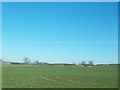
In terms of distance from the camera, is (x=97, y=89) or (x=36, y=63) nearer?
(x=97, y=89)

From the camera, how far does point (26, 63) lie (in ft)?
385

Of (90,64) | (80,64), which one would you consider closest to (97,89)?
(90,64)

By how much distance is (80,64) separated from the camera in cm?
11969

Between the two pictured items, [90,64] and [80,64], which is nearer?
[90,64]

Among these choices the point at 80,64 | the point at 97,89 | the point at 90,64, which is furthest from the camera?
the point at 80,64

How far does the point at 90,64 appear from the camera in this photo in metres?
112

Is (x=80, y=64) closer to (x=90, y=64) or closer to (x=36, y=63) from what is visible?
(x=90, y=64)

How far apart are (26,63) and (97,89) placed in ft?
327

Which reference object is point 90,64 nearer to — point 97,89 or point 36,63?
point 36,63

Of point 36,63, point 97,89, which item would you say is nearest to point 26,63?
point 36,63

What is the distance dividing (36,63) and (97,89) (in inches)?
3746

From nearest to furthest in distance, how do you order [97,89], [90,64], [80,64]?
1. [97,89]
2. [90,64]
3. [80,64]

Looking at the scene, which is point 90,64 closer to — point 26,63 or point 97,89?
point 26,63

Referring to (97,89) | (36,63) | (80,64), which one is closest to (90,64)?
(80,64)
